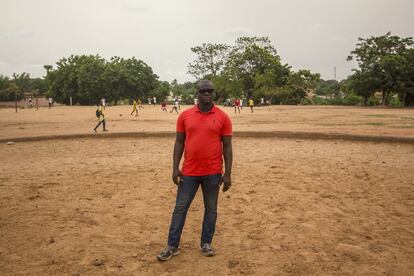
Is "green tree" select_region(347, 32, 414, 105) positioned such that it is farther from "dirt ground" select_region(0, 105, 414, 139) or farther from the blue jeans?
the blue jeans

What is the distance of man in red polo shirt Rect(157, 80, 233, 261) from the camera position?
362 centimetres

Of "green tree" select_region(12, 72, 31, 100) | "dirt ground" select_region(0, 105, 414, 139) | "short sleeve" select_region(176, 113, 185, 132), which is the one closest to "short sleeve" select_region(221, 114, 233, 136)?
"short sleeve" select_region(176, 113, 185, 132)

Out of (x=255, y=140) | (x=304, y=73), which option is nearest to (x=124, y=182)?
(x=255, y=140)

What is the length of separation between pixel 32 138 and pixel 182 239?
11381mm

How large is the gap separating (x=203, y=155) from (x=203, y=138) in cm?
18

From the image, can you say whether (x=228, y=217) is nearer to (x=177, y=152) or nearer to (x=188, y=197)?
(x=188, y=197)

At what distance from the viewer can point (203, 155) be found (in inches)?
143

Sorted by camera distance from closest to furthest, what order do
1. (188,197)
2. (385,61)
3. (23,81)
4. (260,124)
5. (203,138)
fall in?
1. (203,138)
2. (188,197)
3. (260,124)
4. (385,61)
5. (23,81)

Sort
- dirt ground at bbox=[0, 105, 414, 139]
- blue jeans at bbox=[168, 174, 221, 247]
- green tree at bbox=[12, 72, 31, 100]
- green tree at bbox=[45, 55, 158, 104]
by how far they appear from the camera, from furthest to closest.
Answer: green tree at bbox=[12, 72, 31, 100], green tree at bbox=[45, 55, 158, 104], dirt ground at bbox=[0, 105, 414, 139], blue jeans at bbox=[168, 174, 221, 247]

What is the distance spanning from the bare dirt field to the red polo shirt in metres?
0.97

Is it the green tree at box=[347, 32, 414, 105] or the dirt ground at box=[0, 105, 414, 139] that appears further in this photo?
the green tree at box=[347, 32, 414, 105]

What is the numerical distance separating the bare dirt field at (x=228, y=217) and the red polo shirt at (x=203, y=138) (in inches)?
38.3

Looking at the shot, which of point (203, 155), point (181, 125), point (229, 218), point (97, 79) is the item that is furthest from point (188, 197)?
point (97, 79)

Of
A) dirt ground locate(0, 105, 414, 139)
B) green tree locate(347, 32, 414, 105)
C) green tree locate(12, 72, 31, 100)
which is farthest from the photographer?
green tree locate(12, 72, 31, 100)
